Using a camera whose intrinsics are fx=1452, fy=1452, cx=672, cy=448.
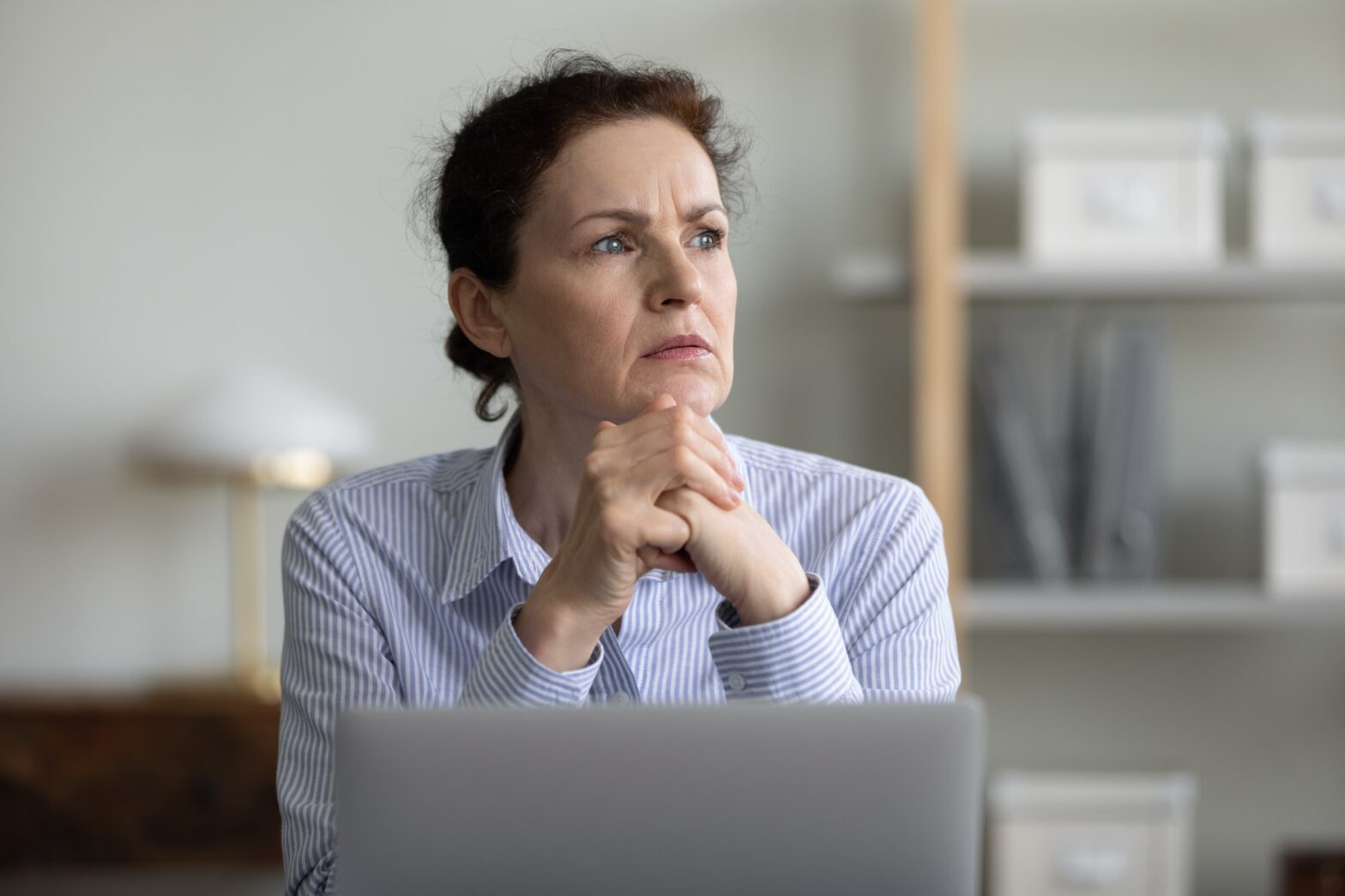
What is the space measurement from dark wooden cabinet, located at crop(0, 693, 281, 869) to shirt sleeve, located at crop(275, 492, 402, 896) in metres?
1.11

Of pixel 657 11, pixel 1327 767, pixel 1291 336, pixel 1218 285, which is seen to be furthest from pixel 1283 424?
pixel 657 11

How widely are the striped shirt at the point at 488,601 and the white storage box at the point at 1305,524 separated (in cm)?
121

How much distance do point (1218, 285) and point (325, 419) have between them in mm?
1499

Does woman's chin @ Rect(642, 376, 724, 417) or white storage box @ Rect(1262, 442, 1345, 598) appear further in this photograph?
white storage box @ Rect(1262, 442, 1345, 598)

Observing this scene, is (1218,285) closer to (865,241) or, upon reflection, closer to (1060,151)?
(1060,151)

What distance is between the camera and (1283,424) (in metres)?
2.58

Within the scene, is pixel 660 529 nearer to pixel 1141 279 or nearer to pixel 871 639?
pixel 871 639

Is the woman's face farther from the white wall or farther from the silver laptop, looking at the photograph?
the white wall

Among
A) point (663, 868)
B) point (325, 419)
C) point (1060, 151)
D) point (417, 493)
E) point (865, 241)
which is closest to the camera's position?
point (663, 868)

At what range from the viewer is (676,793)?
0.77 meters

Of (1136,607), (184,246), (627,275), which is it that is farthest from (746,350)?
(627,275)

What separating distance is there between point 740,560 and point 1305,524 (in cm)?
154

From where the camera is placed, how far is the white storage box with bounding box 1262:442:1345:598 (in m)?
2.30

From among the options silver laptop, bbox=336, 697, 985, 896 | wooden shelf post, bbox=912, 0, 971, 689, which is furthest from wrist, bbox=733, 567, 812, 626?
wooden shelf post, bbox=912, 0, 971, 689
